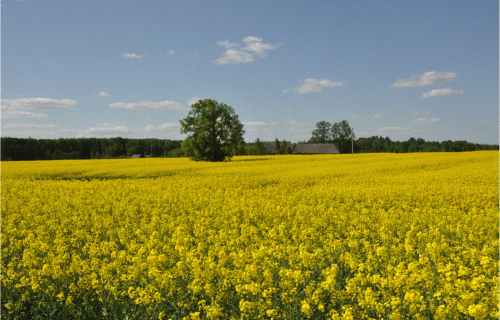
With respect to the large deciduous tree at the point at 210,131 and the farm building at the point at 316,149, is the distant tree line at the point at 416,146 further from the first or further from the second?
the large deciduous tree at the point at 210,131

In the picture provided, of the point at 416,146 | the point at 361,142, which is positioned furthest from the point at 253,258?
the point at 361,142

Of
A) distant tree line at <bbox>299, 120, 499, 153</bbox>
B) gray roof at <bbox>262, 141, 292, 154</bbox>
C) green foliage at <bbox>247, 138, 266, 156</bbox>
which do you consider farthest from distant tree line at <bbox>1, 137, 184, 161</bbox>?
distant tree line at <bbox>299, 120, 499, 153</bbox>

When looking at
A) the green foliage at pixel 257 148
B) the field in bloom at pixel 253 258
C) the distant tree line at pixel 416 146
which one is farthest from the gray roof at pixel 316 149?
the field in bloom at pixel 253 258

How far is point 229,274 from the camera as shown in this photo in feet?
16.2

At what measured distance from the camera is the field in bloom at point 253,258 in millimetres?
4426

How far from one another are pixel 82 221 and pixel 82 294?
414cm

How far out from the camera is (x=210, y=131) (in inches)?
1674

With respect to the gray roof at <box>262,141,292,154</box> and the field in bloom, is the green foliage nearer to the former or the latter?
the gray roof at <box>262,141,292,154</box>

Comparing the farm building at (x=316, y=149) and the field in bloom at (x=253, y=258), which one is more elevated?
the farm building at (x=316, y=149)

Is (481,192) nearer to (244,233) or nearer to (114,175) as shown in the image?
(244,233)

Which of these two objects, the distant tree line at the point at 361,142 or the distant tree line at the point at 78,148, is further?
the distant tree line at the point at 361,142

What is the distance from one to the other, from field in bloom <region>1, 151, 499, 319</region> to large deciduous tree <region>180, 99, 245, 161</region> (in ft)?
85.5

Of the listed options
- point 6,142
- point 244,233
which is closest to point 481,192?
point 244,233

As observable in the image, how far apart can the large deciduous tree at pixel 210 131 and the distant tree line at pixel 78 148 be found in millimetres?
26943
